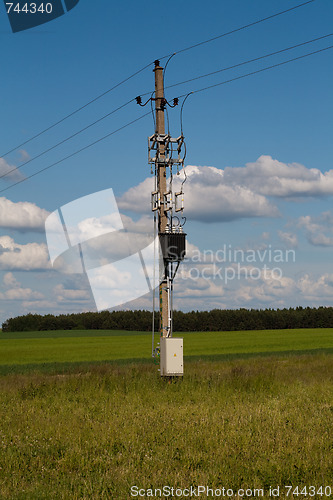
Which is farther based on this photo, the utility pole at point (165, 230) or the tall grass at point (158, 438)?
the utility pole at point (165, 230)

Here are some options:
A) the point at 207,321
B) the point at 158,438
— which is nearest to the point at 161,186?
the point at 158,438

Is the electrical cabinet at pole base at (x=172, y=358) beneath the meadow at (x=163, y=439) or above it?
above

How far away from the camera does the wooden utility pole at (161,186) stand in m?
19.6

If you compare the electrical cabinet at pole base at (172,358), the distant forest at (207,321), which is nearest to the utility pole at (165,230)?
the electrical cabinet at pole base at (172,358)

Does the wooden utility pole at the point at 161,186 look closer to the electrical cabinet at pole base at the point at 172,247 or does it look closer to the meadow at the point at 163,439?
the electrical cabinet at pole base at the point at 172,247

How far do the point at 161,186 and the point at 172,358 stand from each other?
240 inches

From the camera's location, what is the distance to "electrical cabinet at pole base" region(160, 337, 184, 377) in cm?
1828

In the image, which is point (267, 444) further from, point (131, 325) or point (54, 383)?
→ point (131, 325)

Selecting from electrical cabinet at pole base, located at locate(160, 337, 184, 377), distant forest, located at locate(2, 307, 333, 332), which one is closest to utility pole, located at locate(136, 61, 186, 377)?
electrical cabinet at pole base, located at locate(160, 337, 184, 377)

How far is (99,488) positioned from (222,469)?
74.8 inches

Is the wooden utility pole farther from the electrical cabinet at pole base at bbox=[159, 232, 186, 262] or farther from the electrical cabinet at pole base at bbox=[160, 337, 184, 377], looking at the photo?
the electrical cabinet at pole base at bbox=[160, 337, 184, 377]

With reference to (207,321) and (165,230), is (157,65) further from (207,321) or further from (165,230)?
(207,321)

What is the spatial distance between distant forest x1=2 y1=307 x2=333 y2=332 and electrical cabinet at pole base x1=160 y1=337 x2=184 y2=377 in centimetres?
8639

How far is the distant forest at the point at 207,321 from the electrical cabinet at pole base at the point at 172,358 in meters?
86.4
